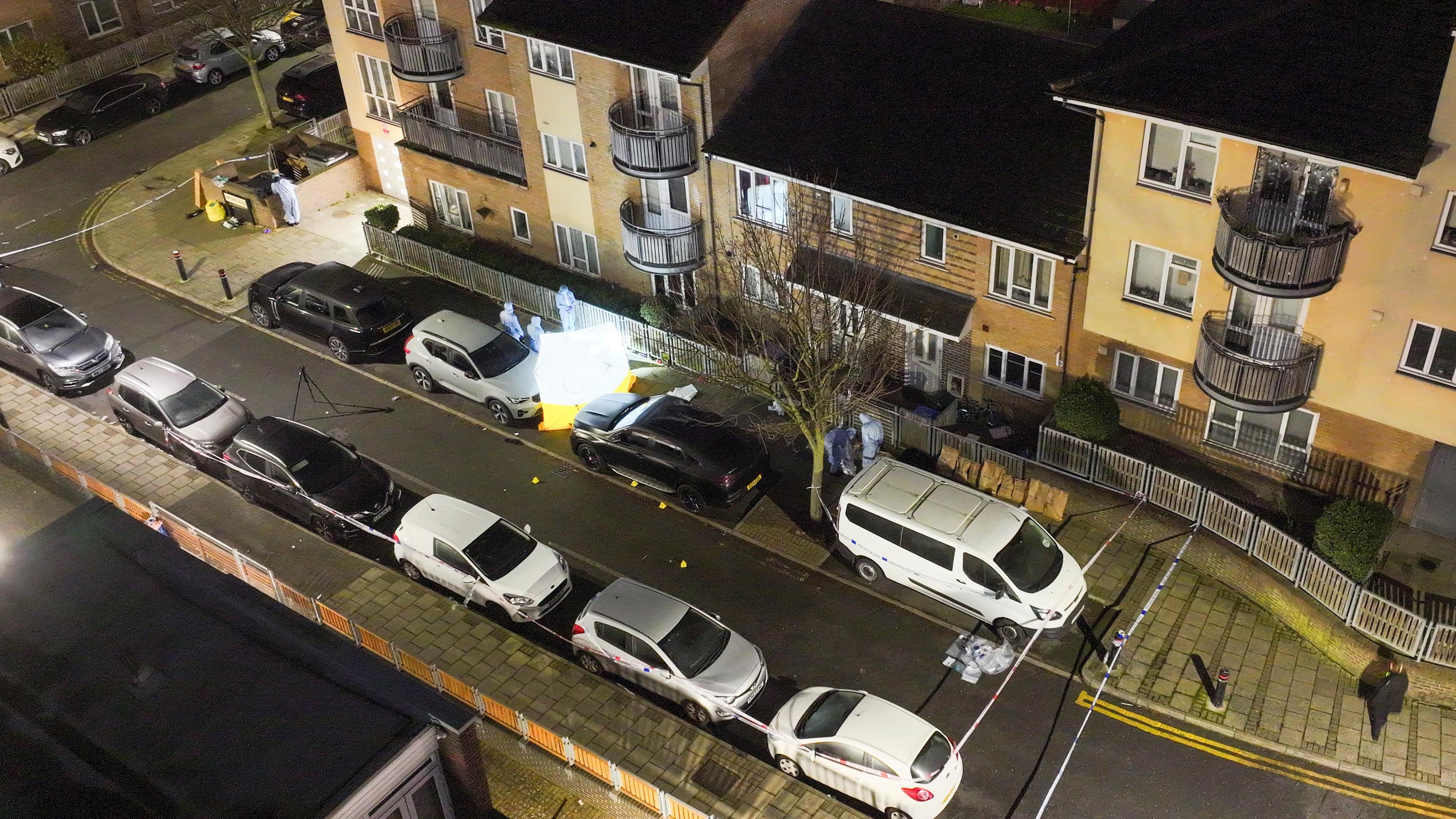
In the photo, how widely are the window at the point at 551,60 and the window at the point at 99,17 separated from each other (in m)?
27.3

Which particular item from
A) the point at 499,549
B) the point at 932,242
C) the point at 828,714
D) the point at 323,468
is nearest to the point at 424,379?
the point at 323,468

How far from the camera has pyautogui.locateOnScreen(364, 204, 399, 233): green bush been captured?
39.7m

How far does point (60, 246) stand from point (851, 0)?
26.8m

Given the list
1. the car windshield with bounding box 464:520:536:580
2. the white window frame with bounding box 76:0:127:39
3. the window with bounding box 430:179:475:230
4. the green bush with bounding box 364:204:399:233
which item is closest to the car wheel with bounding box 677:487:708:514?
the car windshield with bounding box 464:520:536:580

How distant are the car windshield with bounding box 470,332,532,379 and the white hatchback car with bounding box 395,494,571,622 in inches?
225

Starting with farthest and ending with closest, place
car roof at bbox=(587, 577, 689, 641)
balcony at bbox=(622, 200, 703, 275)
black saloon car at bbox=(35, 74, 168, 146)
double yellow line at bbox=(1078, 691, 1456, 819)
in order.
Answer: black saloon car at bbox=(35, 74, 168, 146) < balcony at bbox=(622, 200, 703, 275) < car roof at bbox=(587, 577, 689, 641) < double yellow line at bbox=(1078, 691, 1456, 819)

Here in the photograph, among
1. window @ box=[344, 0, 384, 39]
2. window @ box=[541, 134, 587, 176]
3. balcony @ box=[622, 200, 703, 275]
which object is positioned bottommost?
balcony @ box=[622, 200, 703, 275]

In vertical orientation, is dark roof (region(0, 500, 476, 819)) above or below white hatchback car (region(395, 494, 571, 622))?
above

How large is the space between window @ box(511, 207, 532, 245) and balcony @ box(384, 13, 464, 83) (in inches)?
165

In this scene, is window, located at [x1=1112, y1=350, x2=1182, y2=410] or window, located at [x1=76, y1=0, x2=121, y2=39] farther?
window, located at [x1=76, y1=0, x2=121, y2=39]

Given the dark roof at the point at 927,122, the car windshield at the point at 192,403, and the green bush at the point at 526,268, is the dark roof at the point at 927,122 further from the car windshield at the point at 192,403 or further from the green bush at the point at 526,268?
the car windshield at the point at 192,403

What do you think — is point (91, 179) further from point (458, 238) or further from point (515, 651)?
point (515, 651)

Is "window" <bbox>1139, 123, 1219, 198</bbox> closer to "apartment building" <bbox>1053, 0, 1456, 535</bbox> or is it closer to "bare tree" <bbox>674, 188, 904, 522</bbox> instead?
"apartment building" <bbox>1053, 0, 1456, 535</bbox>

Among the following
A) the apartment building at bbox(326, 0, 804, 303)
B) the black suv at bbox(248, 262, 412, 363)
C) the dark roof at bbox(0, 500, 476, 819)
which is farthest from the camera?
the black suv at bbox(248, 262, 412, 363)
